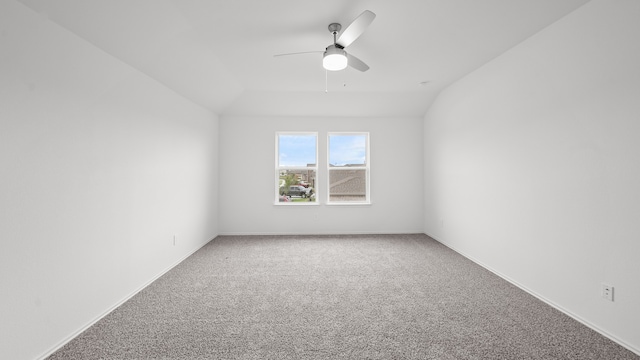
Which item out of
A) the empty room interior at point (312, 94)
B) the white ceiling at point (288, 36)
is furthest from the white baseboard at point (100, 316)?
the white ceiling at point (288, 36)

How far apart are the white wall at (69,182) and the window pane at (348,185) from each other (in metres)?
3.00

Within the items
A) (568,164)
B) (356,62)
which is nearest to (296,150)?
(356,62)

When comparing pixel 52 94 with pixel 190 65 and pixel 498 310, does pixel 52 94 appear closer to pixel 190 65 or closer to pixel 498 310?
pixel 190 65

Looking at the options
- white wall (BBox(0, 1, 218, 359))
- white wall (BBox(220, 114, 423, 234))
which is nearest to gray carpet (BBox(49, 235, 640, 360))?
white wall (BBox(0, 1, 218, 359))

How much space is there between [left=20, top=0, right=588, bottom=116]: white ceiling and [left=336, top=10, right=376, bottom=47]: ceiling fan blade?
183 millimetres

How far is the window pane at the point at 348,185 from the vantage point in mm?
5191

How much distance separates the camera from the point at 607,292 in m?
1.89

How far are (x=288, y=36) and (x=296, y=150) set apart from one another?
8.94 ft

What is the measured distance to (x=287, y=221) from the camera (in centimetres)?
498

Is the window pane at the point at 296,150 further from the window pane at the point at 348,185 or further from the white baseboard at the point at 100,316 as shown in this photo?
the white baseboard at the point at 100,316

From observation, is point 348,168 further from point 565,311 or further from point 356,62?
point 565,311

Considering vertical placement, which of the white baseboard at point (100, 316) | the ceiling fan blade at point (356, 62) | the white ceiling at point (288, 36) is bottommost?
the white baseboard at point (100, 316)

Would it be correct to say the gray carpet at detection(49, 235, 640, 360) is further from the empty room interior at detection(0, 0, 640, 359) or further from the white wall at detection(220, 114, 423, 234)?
the white wall at detection(220, 114, 423, 234)

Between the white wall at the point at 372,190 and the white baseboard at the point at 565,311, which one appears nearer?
the white baseboard at the point at 565,311
